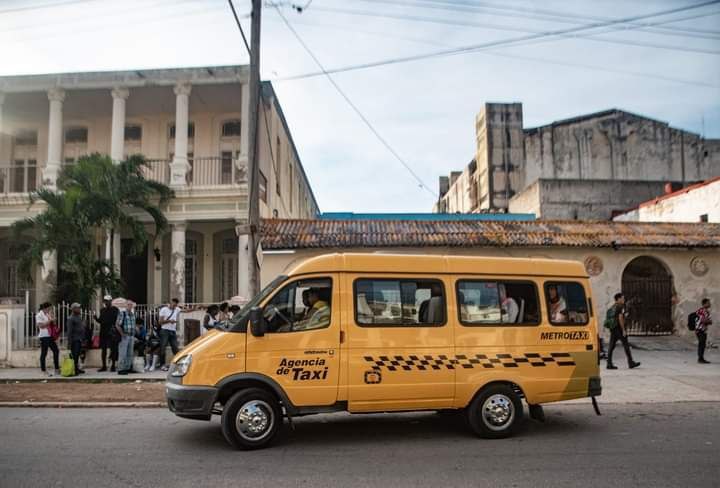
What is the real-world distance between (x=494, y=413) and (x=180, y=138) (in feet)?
45.9

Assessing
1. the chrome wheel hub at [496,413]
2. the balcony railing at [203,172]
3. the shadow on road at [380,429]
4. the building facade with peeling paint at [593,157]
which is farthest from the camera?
the building facade with peeling paint at [593,157]

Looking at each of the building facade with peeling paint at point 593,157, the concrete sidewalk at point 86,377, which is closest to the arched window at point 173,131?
the concrete sidewalk at point 86,377

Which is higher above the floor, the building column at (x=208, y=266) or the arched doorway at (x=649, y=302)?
the building column at (x=208, y=266)

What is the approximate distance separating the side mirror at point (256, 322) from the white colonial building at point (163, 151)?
11.1 m

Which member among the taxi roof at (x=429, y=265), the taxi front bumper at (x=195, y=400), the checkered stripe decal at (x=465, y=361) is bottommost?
the taxi front bumper at (x=195, y=400)

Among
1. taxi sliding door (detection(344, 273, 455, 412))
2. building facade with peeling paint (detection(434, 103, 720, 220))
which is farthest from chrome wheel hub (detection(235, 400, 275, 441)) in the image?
building facade with peeling paint (detection(434, 103, 720, 220))

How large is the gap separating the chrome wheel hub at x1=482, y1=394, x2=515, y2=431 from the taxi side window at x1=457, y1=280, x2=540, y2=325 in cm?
95

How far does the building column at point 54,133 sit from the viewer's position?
18.1 metres

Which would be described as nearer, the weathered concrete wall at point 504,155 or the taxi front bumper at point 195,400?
the taxi front bumper at point 195,400

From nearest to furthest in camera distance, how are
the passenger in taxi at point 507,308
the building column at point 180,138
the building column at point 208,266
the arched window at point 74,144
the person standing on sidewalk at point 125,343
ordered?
1. the passenger in taxi at point 507,308
2. the person standing on sidewalk at point 125,343
3. the building column at point 180,138
4. the building column at point 208,266
5. the arched window at point 74,144

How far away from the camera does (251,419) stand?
643 cm

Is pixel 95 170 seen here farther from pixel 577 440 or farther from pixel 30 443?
pixel 577 440

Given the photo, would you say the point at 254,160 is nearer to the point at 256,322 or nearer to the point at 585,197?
the point at 256,322

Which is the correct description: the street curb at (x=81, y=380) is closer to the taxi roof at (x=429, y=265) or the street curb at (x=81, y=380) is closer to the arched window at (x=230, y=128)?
the taxi roof at (x=429, y=265)
